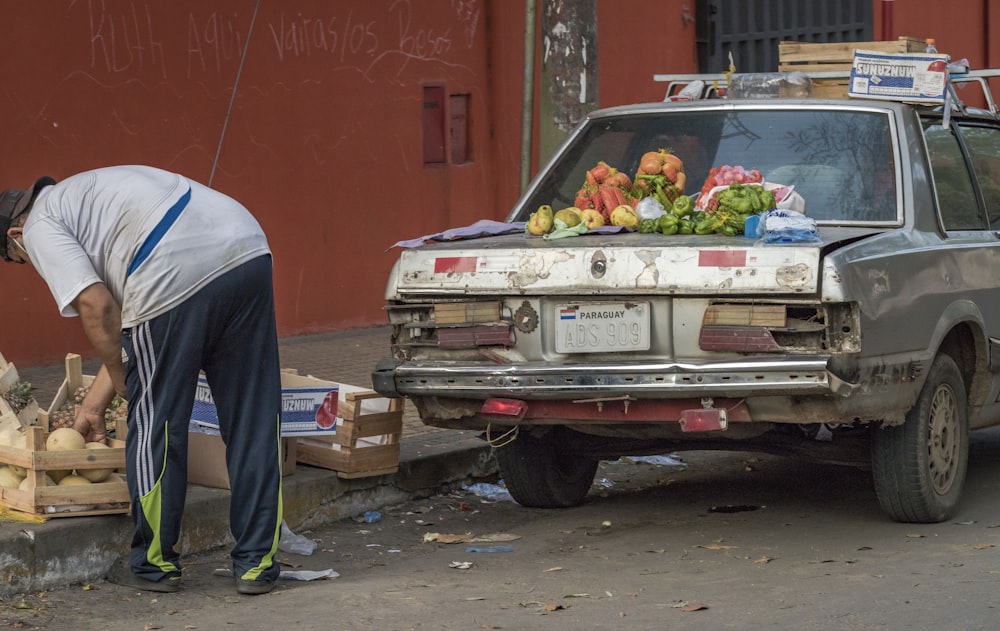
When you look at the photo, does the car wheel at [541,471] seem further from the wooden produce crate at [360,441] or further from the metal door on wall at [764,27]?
the metal door on wall at [764,27]

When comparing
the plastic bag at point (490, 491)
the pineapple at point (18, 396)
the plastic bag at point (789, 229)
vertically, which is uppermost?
the plastic bag at point (789, 229)

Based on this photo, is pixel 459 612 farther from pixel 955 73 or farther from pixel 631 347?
pixel 955 73

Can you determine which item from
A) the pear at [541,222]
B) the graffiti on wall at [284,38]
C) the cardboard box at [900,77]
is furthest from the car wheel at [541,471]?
the graffiti on wall at [284,38]

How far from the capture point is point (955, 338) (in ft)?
21.8

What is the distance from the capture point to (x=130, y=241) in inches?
209

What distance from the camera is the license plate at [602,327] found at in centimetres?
575

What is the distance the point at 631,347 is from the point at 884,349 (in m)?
0.92

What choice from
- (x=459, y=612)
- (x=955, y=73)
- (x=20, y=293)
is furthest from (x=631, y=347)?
(x=20, y=293)

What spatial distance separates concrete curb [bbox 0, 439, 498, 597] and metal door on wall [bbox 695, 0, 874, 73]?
9204 mm

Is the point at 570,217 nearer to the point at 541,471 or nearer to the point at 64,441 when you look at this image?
the point at 541,471

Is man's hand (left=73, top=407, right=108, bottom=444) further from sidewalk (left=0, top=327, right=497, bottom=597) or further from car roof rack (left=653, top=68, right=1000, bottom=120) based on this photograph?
car roof rack (left=653, top=68, right=1000, bottom=120)

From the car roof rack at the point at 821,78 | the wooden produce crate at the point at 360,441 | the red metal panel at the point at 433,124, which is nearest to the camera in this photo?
the wooden produce crate at the point at 360,441

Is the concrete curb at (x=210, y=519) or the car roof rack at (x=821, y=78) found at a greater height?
the car roof rack at (x=821, y=78)

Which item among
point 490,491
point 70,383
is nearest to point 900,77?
point 490,491
